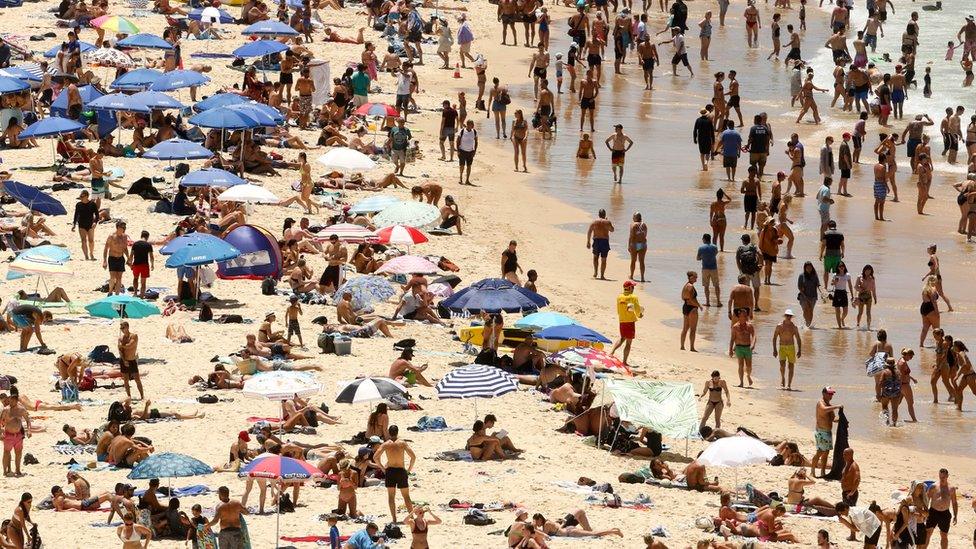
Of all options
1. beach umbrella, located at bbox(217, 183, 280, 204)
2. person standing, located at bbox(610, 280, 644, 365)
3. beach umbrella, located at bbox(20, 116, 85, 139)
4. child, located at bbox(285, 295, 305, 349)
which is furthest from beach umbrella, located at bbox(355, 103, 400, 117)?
person standing, located at bbox(610, 280, 644, 365)

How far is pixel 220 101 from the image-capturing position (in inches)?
1233

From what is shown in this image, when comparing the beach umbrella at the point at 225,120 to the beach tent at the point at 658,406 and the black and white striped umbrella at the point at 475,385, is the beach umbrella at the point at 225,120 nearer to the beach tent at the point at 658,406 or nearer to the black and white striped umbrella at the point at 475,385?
the black and white striped umbrella at the point at 475,385

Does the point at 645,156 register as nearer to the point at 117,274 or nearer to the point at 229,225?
the point at 229,225

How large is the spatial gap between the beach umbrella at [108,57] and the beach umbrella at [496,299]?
14.7m

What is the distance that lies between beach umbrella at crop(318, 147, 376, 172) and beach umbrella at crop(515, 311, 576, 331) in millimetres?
8383

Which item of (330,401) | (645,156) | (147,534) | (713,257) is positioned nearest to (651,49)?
(645,156)

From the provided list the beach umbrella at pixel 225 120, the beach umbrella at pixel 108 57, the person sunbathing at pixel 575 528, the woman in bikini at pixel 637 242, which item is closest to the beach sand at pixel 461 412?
the person sunbathing at pixel 575 528

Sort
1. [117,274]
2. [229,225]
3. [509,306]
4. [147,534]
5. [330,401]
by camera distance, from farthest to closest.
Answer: [229,225] → [117,274] → [509,306] → [330,401] → [147,534]

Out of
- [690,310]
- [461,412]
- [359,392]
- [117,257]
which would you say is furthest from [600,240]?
[359,392]

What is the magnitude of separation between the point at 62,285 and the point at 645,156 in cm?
1359

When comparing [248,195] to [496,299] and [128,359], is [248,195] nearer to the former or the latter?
[496,299]

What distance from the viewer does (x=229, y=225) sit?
2652cm

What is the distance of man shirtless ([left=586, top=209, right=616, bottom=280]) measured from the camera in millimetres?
26172

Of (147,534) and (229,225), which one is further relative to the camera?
(229,225)
